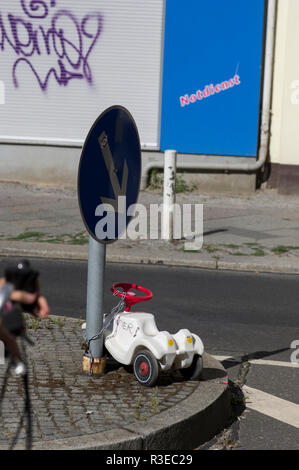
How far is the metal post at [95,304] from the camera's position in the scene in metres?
5.76

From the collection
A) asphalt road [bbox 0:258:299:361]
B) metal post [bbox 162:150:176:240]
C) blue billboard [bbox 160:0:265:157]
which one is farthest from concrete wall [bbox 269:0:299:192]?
asphalt road [bbox 0:258:299:361]

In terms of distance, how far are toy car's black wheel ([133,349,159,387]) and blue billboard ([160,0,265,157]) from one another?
10.9 metres

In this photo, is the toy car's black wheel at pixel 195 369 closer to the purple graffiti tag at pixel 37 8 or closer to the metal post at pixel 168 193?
the metal post at pixel 168 193

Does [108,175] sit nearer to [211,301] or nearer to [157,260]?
[211,301]

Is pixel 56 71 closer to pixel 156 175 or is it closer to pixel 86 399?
pixel 156 175

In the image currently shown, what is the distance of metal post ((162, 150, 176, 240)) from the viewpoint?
11414mm

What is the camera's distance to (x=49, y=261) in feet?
34.9

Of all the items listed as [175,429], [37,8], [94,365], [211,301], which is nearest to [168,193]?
[211,301]

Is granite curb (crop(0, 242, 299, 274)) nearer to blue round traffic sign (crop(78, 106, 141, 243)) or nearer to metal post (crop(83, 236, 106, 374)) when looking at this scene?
metal post (crop(83, 236, 106, 374))

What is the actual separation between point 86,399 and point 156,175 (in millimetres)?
11301

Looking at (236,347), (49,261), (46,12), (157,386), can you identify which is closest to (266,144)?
(46,12)

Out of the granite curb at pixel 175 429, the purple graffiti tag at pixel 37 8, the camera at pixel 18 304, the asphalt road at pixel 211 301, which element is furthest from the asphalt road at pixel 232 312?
the purple graffiti tag at pixel 37 8
